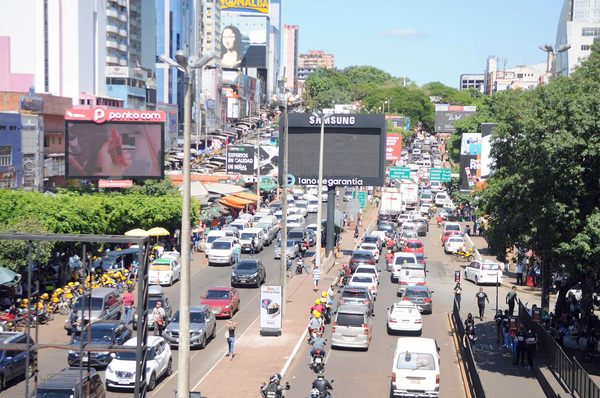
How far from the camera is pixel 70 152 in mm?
47844

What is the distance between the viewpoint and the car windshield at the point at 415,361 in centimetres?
2028

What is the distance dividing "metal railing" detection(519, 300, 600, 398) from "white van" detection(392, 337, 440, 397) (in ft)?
11.8

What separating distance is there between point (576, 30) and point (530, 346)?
477 feet

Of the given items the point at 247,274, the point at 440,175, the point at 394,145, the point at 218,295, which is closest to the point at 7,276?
the point at 218,295

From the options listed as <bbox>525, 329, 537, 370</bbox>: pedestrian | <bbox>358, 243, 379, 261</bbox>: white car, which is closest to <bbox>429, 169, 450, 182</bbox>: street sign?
<bbox>358, 243, 379, 261</bbox>: white car

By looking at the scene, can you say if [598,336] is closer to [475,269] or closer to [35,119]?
[475,269]

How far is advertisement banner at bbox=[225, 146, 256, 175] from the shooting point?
2874 inches

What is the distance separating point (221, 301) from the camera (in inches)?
1224

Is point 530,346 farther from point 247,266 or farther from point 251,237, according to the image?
point 251,237

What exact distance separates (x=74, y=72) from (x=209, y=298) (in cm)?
6251

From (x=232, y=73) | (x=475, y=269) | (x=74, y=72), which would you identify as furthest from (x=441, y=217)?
(x=232, y=73)

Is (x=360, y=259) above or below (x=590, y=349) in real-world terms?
above

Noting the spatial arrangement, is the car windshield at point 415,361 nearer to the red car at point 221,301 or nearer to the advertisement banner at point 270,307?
the advertisement banner at point 270,307

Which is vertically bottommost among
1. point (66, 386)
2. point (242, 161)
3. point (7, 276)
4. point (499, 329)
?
point (499, 329)
